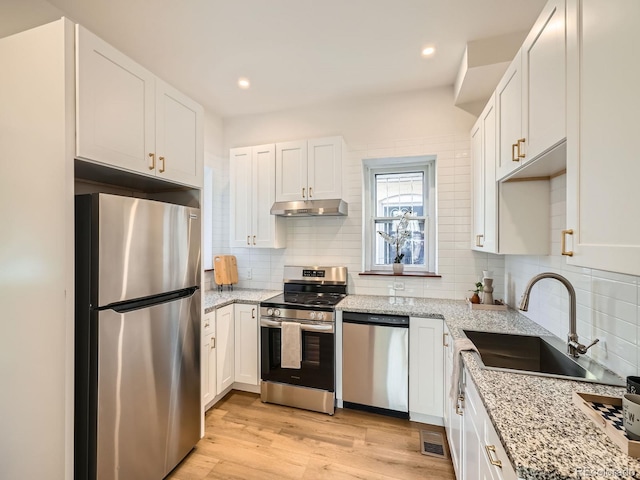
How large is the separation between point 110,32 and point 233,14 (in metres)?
0.92

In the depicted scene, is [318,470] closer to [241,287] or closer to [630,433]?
[630,433]

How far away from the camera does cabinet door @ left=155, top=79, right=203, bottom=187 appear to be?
1.76 m

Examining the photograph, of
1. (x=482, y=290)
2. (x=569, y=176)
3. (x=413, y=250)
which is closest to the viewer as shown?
(x=569, y=176)

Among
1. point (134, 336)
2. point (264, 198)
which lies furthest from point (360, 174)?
point (134, 336)

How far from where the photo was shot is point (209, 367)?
8.09 ft

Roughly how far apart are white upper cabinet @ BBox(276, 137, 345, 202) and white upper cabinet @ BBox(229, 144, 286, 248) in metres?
0.11

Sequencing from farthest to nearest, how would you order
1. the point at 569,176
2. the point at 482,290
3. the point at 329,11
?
the point at 482,290 < the point at 329,11 < the point at 569,176

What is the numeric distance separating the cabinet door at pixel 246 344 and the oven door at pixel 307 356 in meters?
0.10

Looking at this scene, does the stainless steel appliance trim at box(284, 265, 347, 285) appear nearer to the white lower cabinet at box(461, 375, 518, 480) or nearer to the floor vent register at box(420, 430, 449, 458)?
the floor vent register at box(420, 430, 449, 458)

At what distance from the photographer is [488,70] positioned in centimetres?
217

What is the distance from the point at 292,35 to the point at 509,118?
1560 millimetres

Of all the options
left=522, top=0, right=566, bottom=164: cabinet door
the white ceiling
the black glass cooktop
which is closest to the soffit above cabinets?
the white ceiling

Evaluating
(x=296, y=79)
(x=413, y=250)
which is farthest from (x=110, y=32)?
(x=413, y=250)

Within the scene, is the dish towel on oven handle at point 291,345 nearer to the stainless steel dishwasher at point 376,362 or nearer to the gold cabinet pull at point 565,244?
Result: the stainless steel dishwasher at point 376,362
